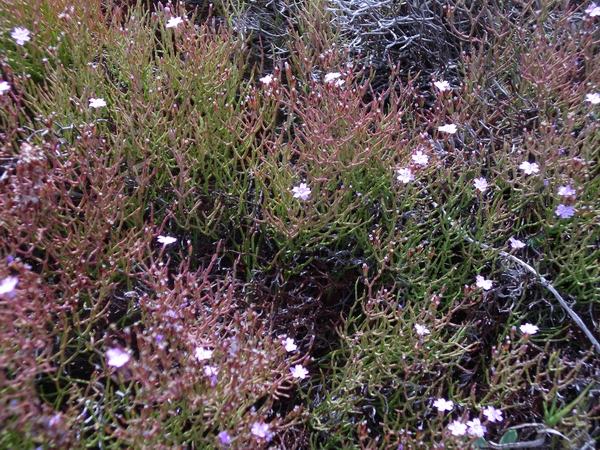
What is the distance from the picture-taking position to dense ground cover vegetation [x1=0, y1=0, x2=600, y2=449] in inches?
69.0

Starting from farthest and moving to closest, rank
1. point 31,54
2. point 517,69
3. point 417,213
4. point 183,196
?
1. point 517,69
2. point 31,54
3. point 417,213
4. point 183,196

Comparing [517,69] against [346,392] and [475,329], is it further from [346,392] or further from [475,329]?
[346,392]

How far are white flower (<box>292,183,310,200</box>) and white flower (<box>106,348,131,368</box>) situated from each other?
2.92ft

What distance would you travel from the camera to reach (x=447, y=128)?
8.05 ft

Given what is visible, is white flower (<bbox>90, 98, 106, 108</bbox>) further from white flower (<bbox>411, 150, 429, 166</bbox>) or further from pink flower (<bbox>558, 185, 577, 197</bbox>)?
pink flower (<bbox>558, 185, 577, 197</bbox>)

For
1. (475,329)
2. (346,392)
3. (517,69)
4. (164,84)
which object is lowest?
(475,329)

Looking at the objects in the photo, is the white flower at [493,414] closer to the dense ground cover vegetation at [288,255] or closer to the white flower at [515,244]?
the dense ground cover vegetation at [288,255]

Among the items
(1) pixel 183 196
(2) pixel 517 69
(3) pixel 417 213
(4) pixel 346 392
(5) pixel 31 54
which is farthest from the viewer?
(2) pixel 517 69

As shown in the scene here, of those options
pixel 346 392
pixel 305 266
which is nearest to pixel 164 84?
pixel 305 266

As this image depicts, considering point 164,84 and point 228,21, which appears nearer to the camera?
point 164,84

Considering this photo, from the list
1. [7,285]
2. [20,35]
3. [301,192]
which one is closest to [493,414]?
[301,192]

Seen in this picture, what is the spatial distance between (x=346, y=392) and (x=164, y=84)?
5.66 ft

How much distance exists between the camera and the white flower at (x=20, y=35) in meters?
2.45

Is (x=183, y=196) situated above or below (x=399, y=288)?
above
